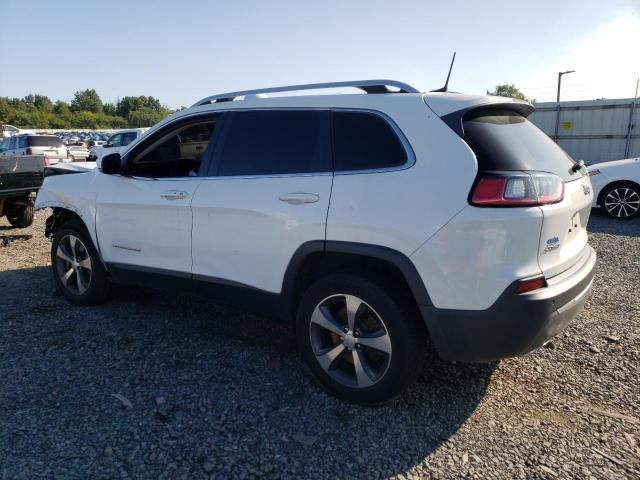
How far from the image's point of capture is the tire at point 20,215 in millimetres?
8242

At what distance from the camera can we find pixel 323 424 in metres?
2.74

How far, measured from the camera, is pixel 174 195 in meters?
3.60

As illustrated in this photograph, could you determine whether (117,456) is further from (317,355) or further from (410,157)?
(410,157)

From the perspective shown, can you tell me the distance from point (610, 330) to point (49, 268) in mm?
6141

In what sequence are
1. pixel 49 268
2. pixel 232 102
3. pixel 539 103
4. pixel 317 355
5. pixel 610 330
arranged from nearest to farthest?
pixel 317 355, pixel 232 102, pixel 610 330, pixel 49 268, pixel 539 103

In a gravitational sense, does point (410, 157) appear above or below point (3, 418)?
above

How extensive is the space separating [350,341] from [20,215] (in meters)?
7.85

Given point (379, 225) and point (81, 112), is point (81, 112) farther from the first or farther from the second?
point (379, 225)

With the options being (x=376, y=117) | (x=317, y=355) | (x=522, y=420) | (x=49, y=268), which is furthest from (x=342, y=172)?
(x=49, y=268)

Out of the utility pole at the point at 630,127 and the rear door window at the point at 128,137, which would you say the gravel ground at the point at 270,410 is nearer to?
the utility pole at the point at 630,127

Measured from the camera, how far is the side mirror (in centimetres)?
399

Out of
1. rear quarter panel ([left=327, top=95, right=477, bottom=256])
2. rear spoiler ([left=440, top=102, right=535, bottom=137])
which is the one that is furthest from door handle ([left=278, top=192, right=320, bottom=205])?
rear spoiler ([left=440, top=102, right=535, bottom=137])

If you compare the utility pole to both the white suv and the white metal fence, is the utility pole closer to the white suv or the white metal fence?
the white metal fence

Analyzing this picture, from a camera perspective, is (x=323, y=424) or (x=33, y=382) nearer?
(x=323, y=424)
